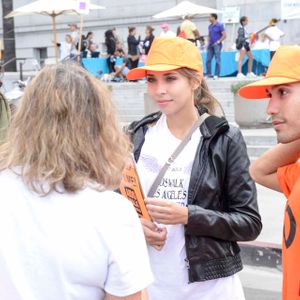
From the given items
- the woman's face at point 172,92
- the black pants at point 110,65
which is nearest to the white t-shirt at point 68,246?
the woman's face at point 172,92

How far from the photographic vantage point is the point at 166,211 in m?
3.01

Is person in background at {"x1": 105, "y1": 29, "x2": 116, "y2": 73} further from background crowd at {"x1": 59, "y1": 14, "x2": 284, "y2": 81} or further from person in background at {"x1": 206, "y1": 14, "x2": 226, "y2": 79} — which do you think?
person in background at {"x1": 206, "y1": 14, "x2": 226, "y2": 79}

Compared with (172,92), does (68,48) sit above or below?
below

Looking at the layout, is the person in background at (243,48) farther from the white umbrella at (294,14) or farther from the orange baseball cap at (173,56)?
the orange baseball cap at (173,56)

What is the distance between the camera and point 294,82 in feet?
9.13

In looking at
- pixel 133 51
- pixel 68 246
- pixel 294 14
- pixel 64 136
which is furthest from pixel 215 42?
pixel 68 246

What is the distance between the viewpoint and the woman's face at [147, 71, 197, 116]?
129 inches

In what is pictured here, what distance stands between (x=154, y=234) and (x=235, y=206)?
16.0 inches

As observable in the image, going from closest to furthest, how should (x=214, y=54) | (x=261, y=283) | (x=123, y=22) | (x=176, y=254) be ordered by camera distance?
(x=176, y=254) < (x=261, y=283) < (x=214, y=54) < (x=123, y=22)

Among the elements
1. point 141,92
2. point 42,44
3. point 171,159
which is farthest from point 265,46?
point 171,159

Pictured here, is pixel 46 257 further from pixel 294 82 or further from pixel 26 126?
pixel 294 82

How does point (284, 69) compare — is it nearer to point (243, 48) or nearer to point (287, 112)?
point (287, 112)

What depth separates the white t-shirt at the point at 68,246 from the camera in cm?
203

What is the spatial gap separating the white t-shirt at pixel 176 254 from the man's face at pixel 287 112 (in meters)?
0.54
